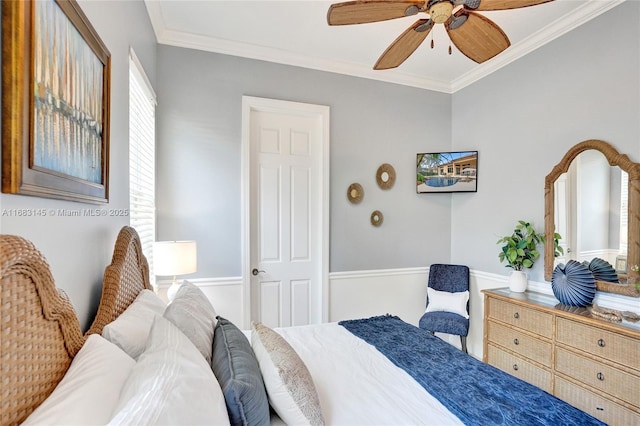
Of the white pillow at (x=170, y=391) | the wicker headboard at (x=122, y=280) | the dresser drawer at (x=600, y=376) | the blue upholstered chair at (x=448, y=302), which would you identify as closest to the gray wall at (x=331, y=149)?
the blue upholstered chair at (x=448, y=302)

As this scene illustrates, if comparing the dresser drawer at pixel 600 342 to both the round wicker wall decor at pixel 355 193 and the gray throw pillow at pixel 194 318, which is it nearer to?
the round wicker wall decor at pixel 355 193

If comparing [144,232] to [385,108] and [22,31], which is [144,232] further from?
[385,108]

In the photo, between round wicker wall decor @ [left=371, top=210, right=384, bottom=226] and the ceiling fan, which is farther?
round wicker wall decor @ [left=371, top=210, right=384, bottom=226]

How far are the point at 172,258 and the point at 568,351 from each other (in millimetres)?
2764

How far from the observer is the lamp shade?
2.12 metres

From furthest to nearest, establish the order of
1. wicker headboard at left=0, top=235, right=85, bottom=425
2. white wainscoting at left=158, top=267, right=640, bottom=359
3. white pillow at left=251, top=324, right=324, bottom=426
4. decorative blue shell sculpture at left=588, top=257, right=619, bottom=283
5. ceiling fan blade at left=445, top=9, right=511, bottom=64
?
white wainscoting at left=158, top=267, right=640, bottom=359, decorative blue shell sculpture at left=588, top=257, right=619, bottom=283, ceiling fan blade at left=445, top=9, right=511, bottom=64, white pillow at left=251, top=324, right=324, bottom=426, wicker headboard at left=0, top=235, right=85, bottom=425

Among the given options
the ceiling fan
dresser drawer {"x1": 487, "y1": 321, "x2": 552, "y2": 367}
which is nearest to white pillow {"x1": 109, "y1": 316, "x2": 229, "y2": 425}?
the ceiling fan

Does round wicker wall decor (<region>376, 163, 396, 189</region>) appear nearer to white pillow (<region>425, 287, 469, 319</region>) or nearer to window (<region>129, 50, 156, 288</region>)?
white pillow (<region>425, 287, 469, 319</region>)

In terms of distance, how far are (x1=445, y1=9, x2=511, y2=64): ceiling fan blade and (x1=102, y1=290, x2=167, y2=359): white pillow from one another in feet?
6.63

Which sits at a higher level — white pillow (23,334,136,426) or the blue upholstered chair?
white pillow (23,334,136,426)

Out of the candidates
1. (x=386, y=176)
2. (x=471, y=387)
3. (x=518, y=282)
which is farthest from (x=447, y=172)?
(x=471, y=387)

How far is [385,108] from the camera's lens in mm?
3320

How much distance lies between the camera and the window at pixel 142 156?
187cm

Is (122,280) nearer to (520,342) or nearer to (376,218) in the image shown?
(376,218)
